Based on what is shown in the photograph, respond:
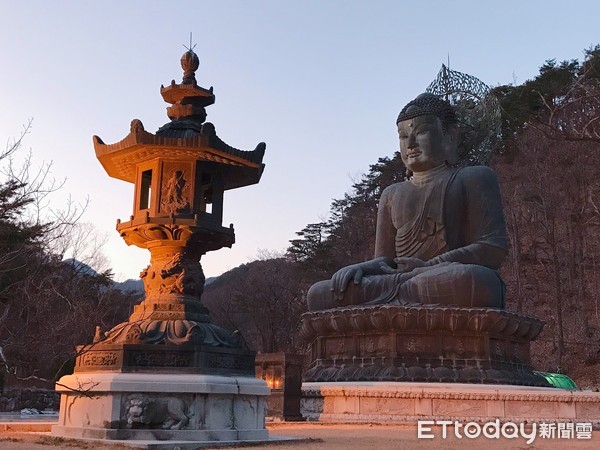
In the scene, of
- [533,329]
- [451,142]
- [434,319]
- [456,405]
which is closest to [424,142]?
[451,142]

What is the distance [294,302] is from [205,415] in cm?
2914

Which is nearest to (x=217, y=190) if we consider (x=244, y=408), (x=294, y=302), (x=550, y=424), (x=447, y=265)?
(x=244, y=408)

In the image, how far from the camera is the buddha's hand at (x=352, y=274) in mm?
14680

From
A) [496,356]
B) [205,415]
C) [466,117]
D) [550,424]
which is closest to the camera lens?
[205,415]

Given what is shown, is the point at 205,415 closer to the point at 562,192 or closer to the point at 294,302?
the point at 294,302

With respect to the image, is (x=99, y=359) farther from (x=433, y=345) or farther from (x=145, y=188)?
(x=433, y=345)

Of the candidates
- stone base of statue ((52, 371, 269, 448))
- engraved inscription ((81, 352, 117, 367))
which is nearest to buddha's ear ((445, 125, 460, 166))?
stone base of statue ((52, 371, 269, 448))

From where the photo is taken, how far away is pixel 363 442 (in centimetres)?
744

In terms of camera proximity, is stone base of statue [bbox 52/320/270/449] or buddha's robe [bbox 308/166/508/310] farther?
buddha's robe [bbox 308/166/508/310]

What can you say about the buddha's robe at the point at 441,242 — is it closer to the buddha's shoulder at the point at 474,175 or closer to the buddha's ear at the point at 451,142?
the buddha's shoulder at the point at 474,175

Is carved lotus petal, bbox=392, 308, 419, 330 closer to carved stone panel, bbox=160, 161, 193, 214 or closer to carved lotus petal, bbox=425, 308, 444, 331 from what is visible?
carved lotus petal, bbox=425, 308, 444, 331

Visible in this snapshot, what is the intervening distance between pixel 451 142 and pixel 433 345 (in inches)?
201

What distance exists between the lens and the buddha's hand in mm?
14680

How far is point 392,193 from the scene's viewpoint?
16547mm
